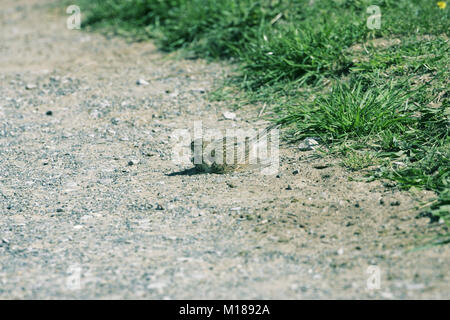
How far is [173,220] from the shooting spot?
3912 millimetres

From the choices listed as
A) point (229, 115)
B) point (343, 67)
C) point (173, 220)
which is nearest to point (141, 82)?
point (229, 115)

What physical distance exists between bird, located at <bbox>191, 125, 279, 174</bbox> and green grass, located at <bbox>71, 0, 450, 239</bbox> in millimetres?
530

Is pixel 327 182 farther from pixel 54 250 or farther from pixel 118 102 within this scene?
pixel 118 102

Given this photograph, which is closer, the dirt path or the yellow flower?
the dirt path

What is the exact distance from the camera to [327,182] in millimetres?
4156

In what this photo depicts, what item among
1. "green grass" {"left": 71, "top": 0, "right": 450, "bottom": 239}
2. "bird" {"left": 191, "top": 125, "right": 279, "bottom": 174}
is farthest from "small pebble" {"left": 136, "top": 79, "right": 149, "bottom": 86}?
"bird" {"left": 191, "top": 125, "right": 279, "bottom": 174}

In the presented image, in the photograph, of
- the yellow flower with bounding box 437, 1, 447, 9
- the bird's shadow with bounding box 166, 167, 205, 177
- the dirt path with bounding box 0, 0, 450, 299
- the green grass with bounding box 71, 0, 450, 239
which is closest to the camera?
the dirt path with bounding box 0, 0, 450, 299

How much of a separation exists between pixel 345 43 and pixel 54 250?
11.4ft

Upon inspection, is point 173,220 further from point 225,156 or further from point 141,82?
point 141,82

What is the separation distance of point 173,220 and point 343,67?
2.57m

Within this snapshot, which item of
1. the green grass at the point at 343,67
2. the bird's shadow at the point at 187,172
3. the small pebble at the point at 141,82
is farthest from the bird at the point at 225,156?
the small pebble at the point at 141,82

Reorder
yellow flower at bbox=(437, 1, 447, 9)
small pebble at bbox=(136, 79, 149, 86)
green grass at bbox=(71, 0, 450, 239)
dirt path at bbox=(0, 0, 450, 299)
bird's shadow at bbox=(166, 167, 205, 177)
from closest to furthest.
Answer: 1. dirt path at bbox=(0, 0, 450, 299)
2. green grass at bbox=(71, 0, 450, 239)
3. bird's shadow at bbox=(166, 167, 205, 177)
4. yellow flower at bbox=(437, 1, 447, 9)
5. small pebble at bbox=(136, 79, 149, 86)

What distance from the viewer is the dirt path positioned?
10.5 ft

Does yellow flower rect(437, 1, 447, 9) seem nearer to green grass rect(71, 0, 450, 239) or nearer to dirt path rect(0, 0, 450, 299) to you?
green grass rect(71, 0, 450, 239)
